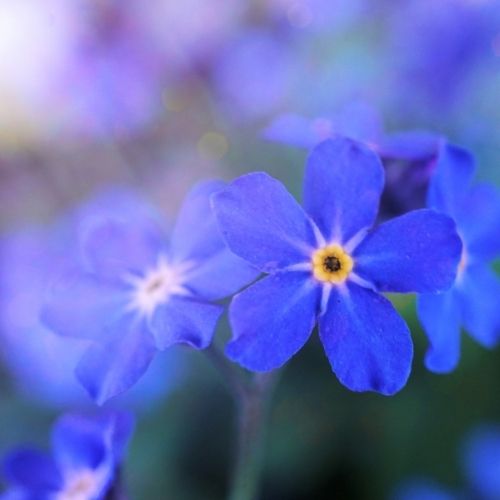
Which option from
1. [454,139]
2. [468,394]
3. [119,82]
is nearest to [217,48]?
[119,82]

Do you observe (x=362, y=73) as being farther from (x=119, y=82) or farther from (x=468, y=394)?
(x=468, y=394)

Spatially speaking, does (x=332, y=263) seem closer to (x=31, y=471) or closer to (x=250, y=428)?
(x=250, y=428)

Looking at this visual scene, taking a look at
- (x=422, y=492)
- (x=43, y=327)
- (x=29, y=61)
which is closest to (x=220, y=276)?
(x=422, y=492)

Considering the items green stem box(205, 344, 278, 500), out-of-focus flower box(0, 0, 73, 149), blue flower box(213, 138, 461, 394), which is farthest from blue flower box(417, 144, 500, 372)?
out-of-focus flower box(0, 0, 73, 149)

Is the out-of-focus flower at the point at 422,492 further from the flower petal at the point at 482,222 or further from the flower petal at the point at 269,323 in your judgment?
the flower petal at the point at 269,323

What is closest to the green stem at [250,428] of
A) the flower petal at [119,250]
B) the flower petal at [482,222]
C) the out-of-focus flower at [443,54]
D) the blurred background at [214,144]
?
the flower petal at [119,250]

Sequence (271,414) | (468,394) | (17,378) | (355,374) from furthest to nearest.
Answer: (17,378) < (271,414) < (468,394) < (355,374)
